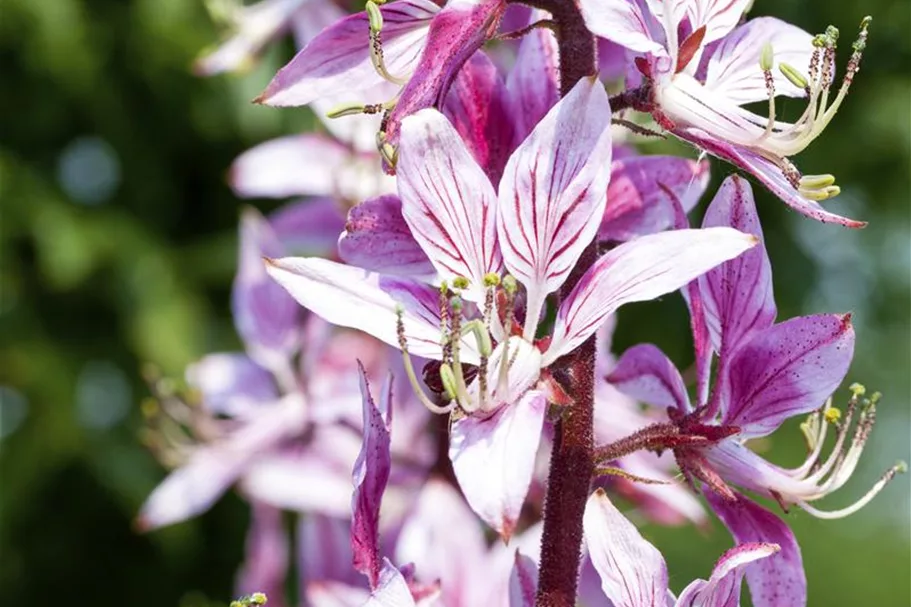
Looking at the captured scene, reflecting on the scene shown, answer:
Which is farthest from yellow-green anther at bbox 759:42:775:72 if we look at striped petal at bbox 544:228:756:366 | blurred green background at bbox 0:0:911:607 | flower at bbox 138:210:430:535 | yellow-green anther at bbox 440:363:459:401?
blurred green background at bbox 0:0:911:607

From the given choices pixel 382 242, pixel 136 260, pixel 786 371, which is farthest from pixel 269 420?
pixel 136 260

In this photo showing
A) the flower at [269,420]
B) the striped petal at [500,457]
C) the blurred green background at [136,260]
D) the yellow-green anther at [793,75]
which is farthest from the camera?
the blurred green background at [136,260]

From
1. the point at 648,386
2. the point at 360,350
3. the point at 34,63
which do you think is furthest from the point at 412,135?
the point at 34,63

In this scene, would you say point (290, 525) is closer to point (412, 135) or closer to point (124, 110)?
point (124, 110)

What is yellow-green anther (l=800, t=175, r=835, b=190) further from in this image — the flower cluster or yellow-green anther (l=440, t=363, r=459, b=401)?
yellow-green anther (l=440, t=363, r=459, b=401)

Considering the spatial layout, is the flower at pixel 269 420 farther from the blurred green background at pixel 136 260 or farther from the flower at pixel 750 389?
the blurred green background at pixel 136 260

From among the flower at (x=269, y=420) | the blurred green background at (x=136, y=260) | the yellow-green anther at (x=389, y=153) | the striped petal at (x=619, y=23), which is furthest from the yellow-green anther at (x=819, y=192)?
the blurred green background at (x=136, y=260)

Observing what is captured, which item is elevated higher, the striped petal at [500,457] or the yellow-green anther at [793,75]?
the yellow-green anther at [793,75]
